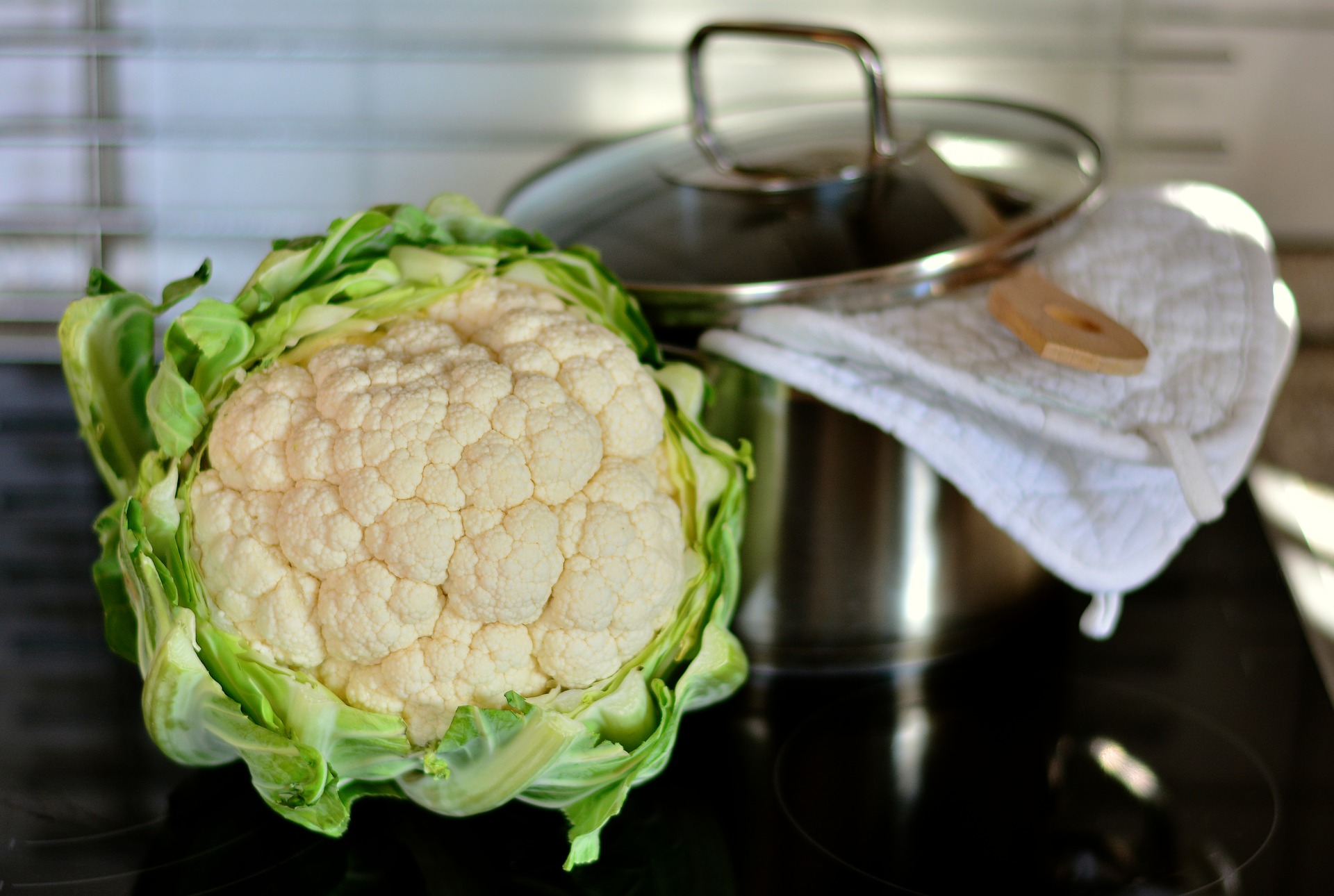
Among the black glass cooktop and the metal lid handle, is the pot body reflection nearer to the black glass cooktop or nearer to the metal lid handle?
the black glass cooktop

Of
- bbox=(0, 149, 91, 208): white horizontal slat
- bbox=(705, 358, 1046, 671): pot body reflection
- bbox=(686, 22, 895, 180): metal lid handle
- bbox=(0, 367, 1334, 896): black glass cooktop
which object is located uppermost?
bbox=(686, 22, 895, 180): metal lid handle

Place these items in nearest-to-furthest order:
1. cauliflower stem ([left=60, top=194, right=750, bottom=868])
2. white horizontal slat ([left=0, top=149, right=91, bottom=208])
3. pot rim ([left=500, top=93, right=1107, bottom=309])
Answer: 1. cauliflower stem ([left=60, top=194, right=750, bottom=868])
2. pot rim ([left=500, top=93, right=1107, bottom=309])
3. white horizontal slat ([left=0, top=149, right=91, bottom=208])

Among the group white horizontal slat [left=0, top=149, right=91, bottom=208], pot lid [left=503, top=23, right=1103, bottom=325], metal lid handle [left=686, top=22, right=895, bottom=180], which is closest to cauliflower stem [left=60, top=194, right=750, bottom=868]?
pot lid [left=503, top=23, right=1103, bottom=325]

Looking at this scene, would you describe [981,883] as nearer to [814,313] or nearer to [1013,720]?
[1013,720]

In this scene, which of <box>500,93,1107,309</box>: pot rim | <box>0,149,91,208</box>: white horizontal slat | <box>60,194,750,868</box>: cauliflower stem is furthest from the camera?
<box>0,149,91,208</box>: white horizontal slat

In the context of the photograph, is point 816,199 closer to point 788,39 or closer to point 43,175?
point 788,39

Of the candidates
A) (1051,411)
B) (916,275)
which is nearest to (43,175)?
(916,275)

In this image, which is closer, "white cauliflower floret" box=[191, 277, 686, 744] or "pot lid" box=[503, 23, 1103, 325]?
"white cauliflower floret" box=[191, 277, 686, 744]
